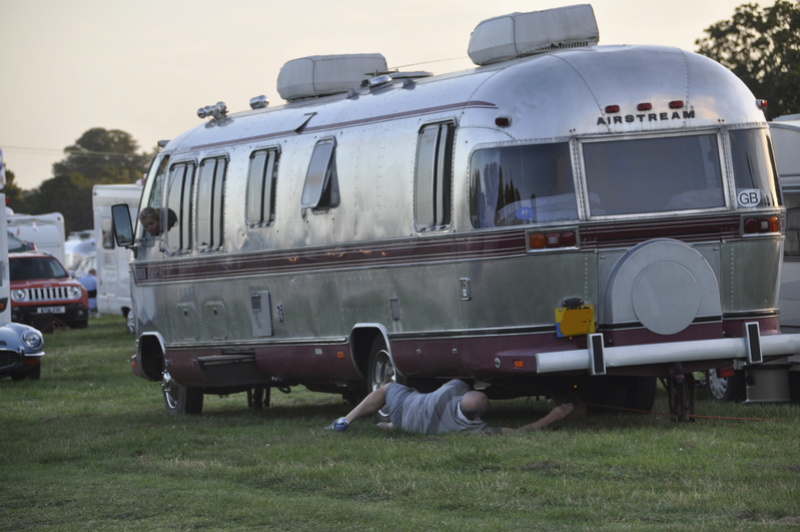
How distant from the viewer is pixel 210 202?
1606 cm

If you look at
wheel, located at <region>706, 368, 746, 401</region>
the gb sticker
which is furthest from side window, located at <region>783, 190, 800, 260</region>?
the gb sticker

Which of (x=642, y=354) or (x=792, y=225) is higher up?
(x=792, y=225)

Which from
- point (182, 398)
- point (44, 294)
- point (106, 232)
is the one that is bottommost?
point (182, 398)

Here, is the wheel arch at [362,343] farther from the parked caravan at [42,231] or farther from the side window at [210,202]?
the parked caravan at [42,231]

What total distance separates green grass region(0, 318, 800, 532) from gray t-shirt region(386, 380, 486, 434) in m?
0.18

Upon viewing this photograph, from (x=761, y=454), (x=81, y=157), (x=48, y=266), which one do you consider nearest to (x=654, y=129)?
(x=761, y=454)

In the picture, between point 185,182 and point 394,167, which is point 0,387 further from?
point 394,167

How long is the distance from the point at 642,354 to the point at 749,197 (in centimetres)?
166

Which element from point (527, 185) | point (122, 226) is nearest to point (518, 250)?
point (527, 185)

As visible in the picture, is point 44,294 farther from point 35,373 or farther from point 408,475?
point 408,475

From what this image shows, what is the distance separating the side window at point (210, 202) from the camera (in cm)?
1592

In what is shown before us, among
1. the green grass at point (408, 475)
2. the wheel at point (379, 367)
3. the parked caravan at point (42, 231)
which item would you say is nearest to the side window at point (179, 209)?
the green grass at point (408, 475)

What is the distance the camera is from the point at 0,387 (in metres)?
21.3

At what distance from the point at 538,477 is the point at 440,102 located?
4193mm
